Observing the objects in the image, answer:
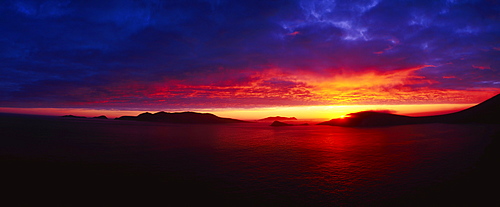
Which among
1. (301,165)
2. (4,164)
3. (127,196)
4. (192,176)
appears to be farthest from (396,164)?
(4,164)

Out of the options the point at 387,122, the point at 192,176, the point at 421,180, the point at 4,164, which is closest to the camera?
the point at 421,180

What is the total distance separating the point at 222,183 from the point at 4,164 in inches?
860

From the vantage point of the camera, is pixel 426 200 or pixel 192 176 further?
pixel 192 176

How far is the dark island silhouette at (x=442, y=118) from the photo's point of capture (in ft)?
202

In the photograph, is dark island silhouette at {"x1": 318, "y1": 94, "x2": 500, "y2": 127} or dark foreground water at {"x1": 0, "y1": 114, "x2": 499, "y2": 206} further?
dark island silhouette at {"x1": 318, "y1": 94, "x2": 500, "y2": 127}

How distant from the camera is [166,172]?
17188mm

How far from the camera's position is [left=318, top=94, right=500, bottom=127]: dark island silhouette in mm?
61656

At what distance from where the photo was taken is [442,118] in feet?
264

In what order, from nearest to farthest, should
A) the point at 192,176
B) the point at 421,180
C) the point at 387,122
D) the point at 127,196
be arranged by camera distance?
the point at 127,196 → the point at 421,180 → the point at 192,176 → the point at 387,122

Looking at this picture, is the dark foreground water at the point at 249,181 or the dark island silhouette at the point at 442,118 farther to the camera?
the dark island silhouette at the point at 442,118

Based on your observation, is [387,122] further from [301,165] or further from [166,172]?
[166,172]

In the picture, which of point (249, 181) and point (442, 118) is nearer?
point (249, 181)

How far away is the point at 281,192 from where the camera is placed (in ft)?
41.0

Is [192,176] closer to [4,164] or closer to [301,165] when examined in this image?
[301,165]
